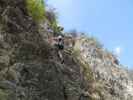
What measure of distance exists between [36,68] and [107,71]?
6402 millimetres

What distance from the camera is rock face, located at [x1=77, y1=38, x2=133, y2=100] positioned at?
17.2 m

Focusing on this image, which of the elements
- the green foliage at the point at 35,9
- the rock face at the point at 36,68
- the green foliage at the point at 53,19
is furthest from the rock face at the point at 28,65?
the green foliage at the point at 53,19

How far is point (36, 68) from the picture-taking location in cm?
1285

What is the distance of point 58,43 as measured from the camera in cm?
1503

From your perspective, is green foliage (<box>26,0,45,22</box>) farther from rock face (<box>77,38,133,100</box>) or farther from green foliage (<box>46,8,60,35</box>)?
rock face (<box>77,38,133,100</box>)

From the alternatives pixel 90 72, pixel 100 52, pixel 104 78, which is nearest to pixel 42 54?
pixel 90 72

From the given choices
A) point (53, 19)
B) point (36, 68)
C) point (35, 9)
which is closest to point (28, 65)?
point (36, 68)

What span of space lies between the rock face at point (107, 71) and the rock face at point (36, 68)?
0.20ft

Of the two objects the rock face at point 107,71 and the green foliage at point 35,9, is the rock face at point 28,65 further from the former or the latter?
the rock face at point 107,71

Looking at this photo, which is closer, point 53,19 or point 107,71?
point 53,19

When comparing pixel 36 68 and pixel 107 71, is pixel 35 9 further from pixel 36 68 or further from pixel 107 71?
pixel 107 71

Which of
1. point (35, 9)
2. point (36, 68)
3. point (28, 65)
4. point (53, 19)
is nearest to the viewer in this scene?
point (28, 65)

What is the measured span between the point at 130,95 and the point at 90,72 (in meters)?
3.40

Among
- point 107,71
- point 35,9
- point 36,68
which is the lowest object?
point 36,68
